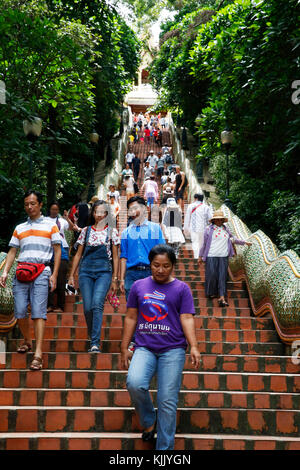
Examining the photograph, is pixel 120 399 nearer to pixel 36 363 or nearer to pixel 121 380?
pixel 121 380

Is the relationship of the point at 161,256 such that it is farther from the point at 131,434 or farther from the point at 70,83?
the point at 70,83

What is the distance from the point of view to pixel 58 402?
538cm

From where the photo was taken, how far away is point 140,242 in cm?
656

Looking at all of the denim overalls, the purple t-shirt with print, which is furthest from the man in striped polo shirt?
the purple t-shirt with print

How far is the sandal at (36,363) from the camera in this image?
573 cm

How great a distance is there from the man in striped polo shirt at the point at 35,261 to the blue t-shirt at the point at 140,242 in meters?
0.84

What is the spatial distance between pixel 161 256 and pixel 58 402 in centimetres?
183

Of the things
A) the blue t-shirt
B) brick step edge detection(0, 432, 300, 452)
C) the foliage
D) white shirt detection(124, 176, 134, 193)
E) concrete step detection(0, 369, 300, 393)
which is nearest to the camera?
brick step edge detection(0, 432, 300, 452)

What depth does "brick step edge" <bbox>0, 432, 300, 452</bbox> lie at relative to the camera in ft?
15.4

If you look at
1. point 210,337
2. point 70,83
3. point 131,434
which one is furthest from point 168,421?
point 70,83

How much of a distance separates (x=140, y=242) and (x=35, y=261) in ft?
3.97

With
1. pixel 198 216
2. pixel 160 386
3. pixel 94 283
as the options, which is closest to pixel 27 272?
pixel 94 283

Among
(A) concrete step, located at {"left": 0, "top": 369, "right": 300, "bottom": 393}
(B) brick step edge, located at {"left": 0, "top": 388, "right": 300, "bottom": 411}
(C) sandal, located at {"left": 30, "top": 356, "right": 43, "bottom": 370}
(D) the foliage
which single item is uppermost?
(D) the foliage

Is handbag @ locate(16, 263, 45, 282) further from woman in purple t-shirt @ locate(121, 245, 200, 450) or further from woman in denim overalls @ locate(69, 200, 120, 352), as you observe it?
woman in purple t-shirt @ locate(121, 245, 200, 450)
